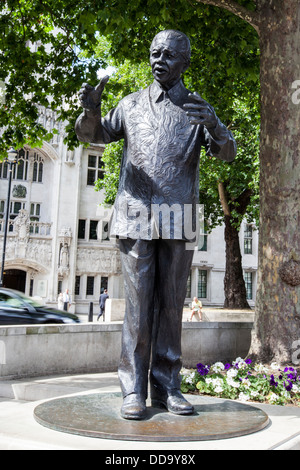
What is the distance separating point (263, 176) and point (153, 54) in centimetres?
424

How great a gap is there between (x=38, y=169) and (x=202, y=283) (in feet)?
46.6

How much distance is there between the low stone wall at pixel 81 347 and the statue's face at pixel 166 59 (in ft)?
14.3

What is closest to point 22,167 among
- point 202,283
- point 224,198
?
point 202,283

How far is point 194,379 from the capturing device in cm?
568

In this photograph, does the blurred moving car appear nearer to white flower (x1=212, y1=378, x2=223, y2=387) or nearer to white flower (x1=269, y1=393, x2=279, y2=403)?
white flower (x1=212, y1=378, x2=223, y2=387)

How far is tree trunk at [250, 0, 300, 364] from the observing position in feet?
23.6

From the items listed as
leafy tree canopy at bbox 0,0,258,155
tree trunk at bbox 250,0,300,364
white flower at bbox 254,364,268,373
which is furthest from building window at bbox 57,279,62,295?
white flower at bbox 254,364,268,373

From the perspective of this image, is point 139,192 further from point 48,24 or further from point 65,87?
point 48,24

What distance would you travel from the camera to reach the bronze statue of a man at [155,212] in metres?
3.68

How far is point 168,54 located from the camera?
381cm

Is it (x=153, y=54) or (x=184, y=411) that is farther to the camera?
(x=153, y=54)

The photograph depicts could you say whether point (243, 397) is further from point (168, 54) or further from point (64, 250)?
point (64, 250)

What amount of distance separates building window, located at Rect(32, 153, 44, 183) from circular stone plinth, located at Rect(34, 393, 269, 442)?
3142cm
